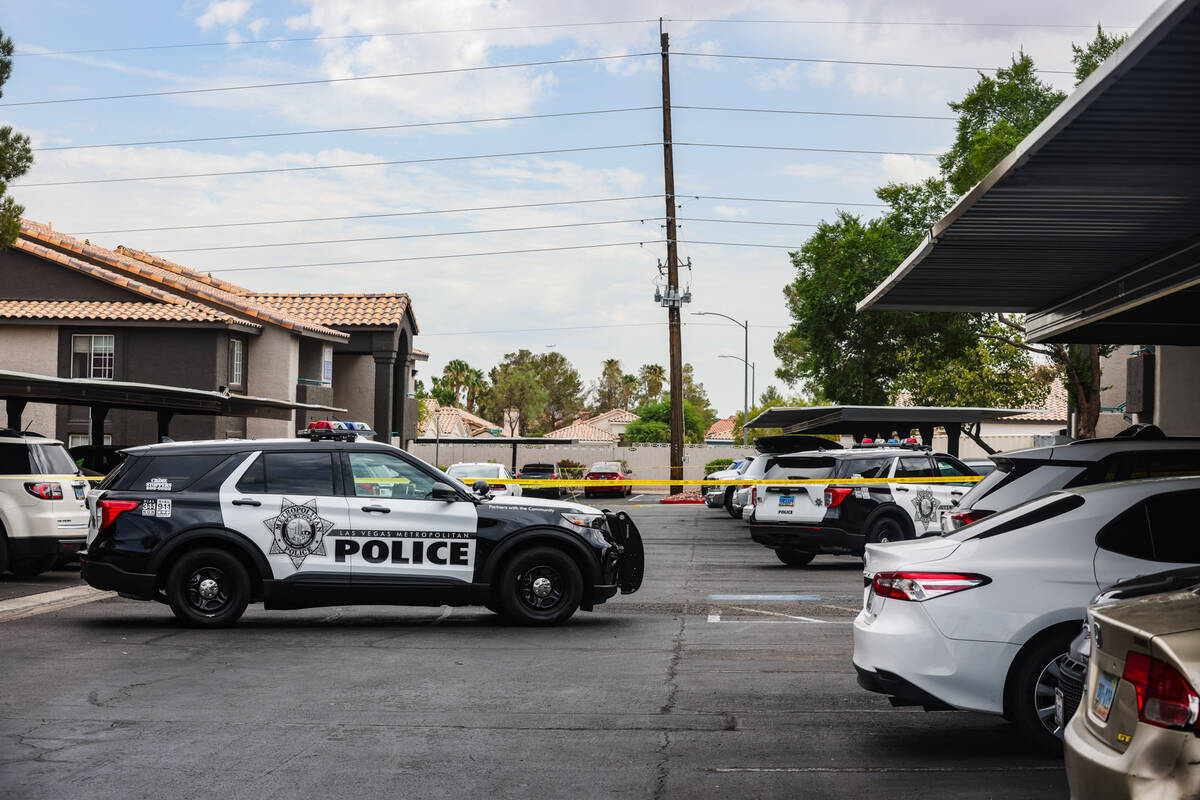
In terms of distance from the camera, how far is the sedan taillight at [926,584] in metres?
7.23

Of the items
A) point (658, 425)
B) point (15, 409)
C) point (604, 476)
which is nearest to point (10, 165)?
point (15, 409)

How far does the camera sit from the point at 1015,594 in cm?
716

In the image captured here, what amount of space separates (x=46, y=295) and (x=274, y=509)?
2716 centimetres

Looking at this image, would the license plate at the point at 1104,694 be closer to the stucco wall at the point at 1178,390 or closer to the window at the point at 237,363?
the stucco wall at the point at 1178,390

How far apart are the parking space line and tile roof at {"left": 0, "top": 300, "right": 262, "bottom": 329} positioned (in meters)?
19.8

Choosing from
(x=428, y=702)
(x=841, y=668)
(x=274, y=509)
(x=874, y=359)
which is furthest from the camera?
(x=874, y=359)

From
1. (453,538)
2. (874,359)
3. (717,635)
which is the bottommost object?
(717,635)

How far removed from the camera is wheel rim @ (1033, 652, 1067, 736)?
7105 mm

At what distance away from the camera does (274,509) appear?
482 inches

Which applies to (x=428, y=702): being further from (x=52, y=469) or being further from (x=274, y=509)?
(x=52, y=469)

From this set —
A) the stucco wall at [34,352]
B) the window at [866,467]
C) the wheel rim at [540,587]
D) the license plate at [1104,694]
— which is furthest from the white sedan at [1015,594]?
the stucco wall at [34,352]

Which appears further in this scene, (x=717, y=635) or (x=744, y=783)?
(x=717, y=635)

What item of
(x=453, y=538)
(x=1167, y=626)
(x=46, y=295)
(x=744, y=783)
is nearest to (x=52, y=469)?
(x=453, y=538)

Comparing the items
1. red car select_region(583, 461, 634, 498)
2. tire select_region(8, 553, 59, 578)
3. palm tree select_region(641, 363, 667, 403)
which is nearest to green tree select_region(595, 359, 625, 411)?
palm tree select_region(641, 363, 667, 403)
